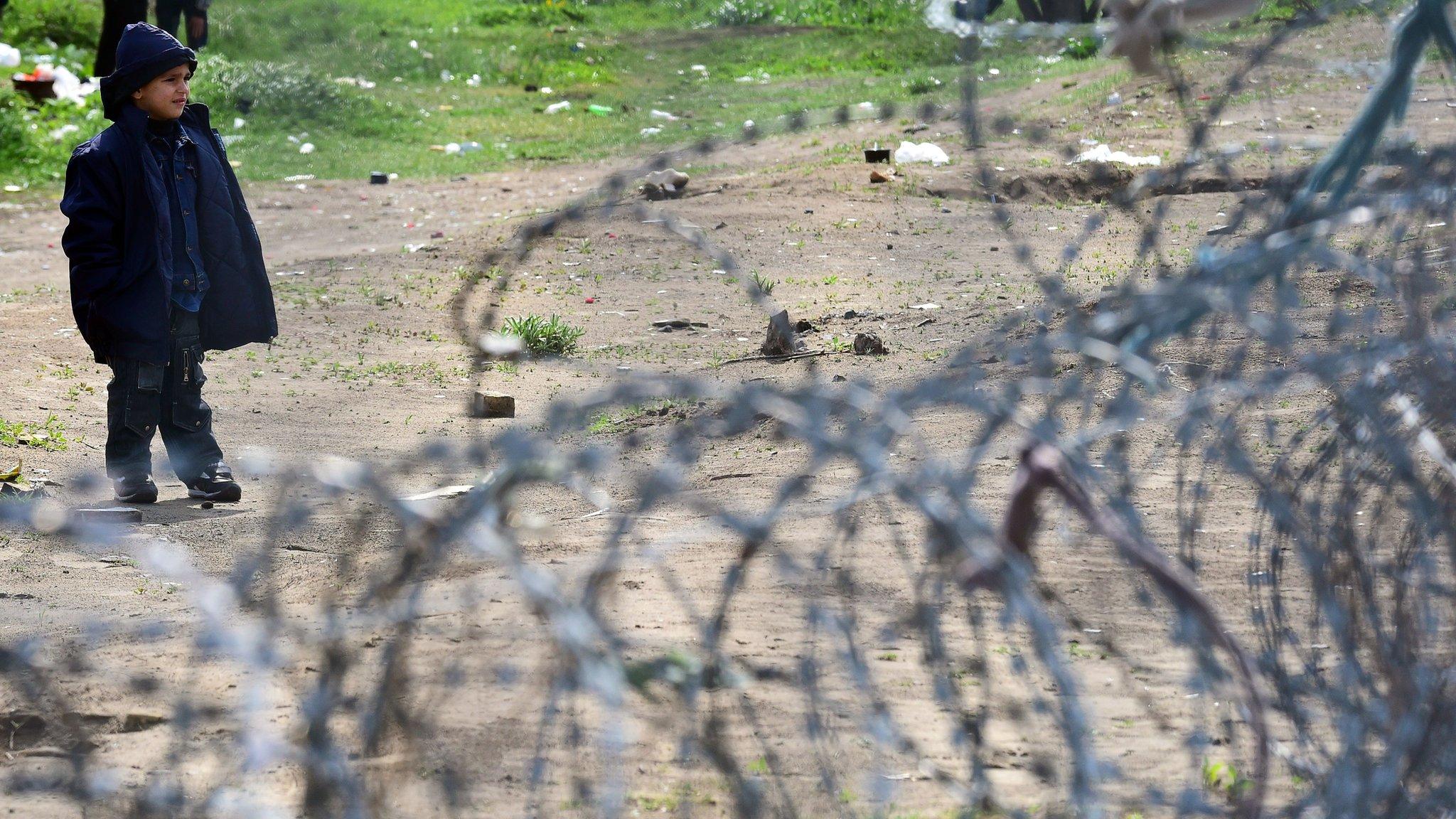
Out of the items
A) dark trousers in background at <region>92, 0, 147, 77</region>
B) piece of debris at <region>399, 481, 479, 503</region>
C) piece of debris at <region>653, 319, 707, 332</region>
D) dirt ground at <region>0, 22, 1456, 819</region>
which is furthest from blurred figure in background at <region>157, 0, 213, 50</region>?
piece of debris at <region>399, 481, 479, 503</region>

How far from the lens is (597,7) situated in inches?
670

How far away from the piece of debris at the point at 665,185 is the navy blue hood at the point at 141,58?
4417 millimetres

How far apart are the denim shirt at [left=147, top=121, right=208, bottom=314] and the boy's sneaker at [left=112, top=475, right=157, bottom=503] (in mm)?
526

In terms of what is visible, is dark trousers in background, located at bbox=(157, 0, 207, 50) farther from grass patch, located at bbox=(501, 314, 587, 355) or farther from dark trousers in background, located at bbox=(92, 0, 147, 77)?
grass patch, located at bbox=(501, 314, 587, 355)

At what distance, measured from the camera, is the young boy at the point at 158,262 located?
3977 mm

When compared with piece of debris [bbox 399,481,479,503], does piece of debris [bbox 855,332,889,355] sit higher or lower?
higher

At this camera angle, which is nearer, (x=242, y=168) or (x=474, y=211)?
(x=474, y=211)

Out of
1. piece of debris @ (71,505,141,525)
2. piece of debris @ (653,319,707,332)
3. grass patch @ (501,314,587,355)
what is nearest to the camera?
piece of debris @ (71,505,141,525)

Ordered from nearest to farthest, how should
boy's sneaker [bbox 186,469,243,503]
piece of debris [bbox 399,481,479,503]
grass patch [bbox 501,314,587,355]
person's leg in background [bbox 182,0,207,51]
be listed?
piece of debris [bbox 399,481,479,503] < boy's sneaker [bbox 186,469,243,503] < grass patch [bbox 501,314,587,355] < person's leg in background [bbox 182,0,207,51]

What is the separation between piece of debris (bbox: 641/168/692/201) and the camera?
836 cm

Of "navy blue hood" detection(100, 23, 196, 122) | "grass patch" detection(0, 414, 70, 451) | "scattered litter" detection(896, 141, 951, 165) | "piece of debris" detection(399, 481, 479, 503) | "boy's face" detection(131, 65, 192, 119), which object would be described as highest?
"navy blue hood" detection(100, 23, 196, 122)

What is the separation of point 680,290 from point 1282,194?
5.04 meters

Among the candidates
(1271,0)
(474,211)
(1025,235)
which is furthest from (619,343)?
(1271,0)

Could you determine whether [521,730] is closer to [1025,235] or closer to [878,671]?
[878,671]
